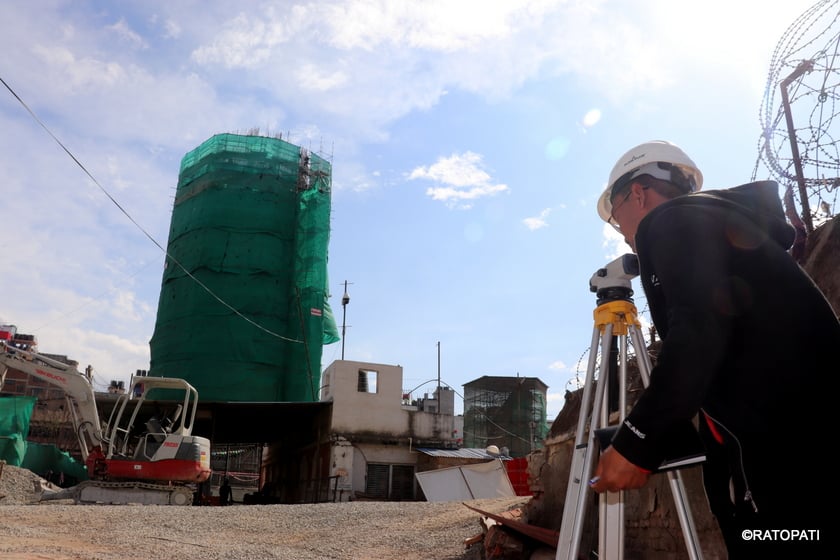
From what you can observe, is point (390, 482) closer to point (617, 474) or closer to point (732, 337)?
point (617, 474)

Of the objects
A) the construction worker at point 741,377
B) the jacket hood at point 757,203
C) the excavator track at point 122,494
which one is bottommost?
the excavator track at point 122,494

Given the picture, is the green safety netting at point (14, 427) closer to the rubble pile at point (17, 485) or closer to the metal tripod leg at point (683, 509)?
the rubble pile at point (17, 485)

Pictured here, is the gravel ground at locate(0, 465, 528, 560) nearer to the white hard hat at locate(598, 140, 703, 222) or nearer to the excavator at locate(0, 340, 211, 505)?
the excavator at locate(0, 340, 211, 505)

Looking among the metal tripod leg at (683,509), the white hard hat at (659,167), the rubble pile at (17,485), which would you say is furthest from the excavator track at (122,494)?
the white hard hat at (659,167)

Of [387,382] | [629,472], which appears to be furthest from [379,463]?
[629,472]

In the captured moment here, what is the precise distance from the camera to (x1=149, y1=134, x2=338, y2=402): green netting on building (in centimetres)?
3266

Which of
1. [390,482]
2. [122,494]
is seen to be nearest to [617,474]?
[122,494]

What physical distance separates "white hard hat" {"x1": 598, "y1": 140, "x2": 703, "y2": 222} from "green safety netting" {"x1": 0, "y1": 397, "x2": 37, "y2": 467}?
2177 centimetres

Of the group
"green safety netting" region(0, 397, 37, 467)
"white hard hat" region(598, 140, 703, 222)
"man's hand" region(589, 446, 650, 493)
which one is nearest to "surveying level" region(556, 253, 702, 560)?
"white hard hat" region(598, 140, 703, 222)

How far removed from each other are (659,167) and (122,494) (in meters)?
16.8

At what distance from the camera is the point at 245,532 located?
31.0ft

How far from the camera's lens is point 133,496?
15.9 meters

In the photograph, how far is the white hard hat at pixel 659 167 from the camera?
90.7 inches

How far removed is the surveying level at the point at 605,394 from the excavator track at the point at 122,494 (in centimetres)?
1582
